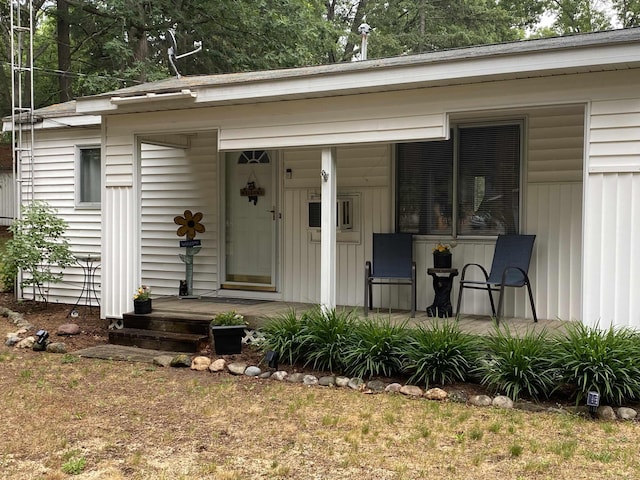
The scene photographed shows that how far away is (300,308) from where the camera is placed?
734 centimetres

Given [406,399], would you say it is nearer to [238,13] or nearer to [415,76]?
[415,76]

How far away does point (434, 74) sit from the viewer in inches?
217

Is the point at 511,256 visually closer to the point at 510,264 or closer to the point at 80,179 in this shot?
the point at 510,264

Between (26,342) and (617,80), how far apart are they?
608 centimetres

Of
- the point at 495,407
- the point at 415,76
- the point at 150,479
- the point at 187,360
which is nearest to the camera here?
the point at 150,479

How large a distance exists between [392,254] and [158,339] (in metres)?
2.55

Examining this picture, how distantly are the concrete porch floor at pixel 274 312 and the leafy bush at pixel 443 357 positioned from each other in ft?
1.96

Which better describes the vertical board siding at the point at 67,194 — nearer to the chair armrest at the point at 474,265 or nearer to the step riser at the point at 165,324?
the step riser at the point at 165,324

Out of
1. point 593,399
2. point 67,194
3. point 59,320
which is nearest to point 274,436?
point 593,399

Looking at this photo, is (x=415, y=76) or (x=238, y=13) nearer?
(x=415, y=76)

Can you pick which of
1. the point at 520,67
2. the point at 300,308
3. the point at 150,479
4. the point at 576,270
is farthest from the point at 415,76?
the point at 150,479

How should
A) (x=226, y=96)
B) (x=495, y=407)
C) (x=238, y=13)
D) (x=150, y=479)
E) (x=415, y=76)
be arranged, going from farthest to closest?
(x=238, y=13), (x=226, y=96), (x=415, y=76), (x=495, y=407), (x=150, y=479)

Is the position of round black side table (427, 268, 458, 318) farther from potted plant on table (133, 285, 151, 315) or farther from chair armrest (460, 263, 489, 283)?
potted plant on table (133, 285, 151, 315)

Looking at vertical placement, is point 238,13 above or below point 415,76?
above
